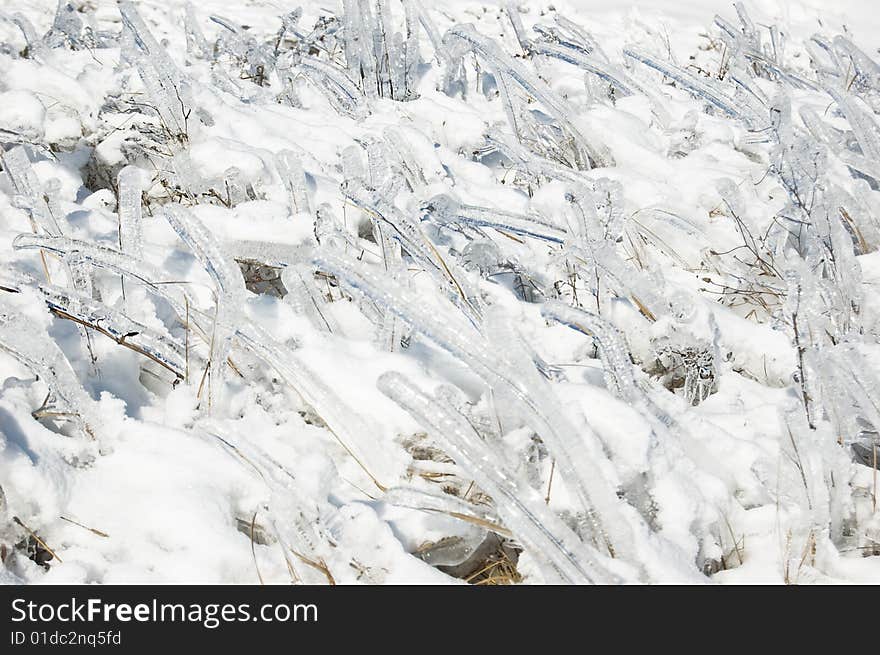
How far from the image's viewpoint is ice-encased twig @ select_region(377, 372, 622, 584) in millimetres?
764

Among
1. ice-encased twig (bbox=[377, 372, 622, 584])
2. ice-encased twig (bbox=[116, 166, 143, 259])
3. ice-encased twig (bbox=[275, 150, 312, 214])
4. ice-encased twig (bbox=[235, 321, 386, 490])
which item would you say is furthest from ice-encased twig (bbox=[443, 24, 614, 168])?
ice-encased twig (bbox=[377, 372, 622, 584])

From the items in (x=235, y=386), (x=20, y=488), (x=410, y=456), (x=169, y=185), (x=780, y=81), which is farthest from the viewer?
(x=780, y=81)

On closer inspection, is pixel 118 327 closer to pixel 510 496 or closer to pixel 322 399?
pixel 322 399

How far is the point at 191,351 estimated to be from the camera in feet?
3.99

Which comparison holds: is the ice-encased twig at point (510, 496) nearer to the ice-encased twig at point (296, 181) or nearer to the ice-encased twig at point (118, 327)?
the ice-encased twig at point (118, 327)

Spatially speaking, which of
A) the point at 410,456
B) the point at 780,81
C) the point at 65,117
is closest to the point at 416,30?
the point at 65,117

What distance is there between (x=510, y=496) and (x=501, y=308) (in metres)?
0.23

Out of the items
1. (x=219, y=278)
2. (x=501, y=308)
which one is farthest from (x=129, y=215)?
(x=501, y=308)

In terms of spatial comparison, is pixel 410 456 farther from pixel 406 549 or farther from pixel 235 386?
pixel 235 386

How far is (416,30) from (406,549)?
7.73 ft

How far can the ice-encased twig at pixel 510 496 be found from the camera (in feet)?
2.51

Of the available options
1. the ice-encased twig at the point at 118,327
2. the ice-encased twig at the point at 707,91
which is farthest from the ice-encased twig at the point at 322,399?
the ice-encased twig at the point at 707,91

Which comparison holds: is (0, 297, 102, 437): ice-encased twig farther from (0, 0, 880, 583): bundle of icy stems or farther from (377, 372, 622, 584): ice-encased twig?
(377, 372, 622, 584): ice-encased twig

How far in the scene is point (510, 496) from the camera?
30.4 inches
